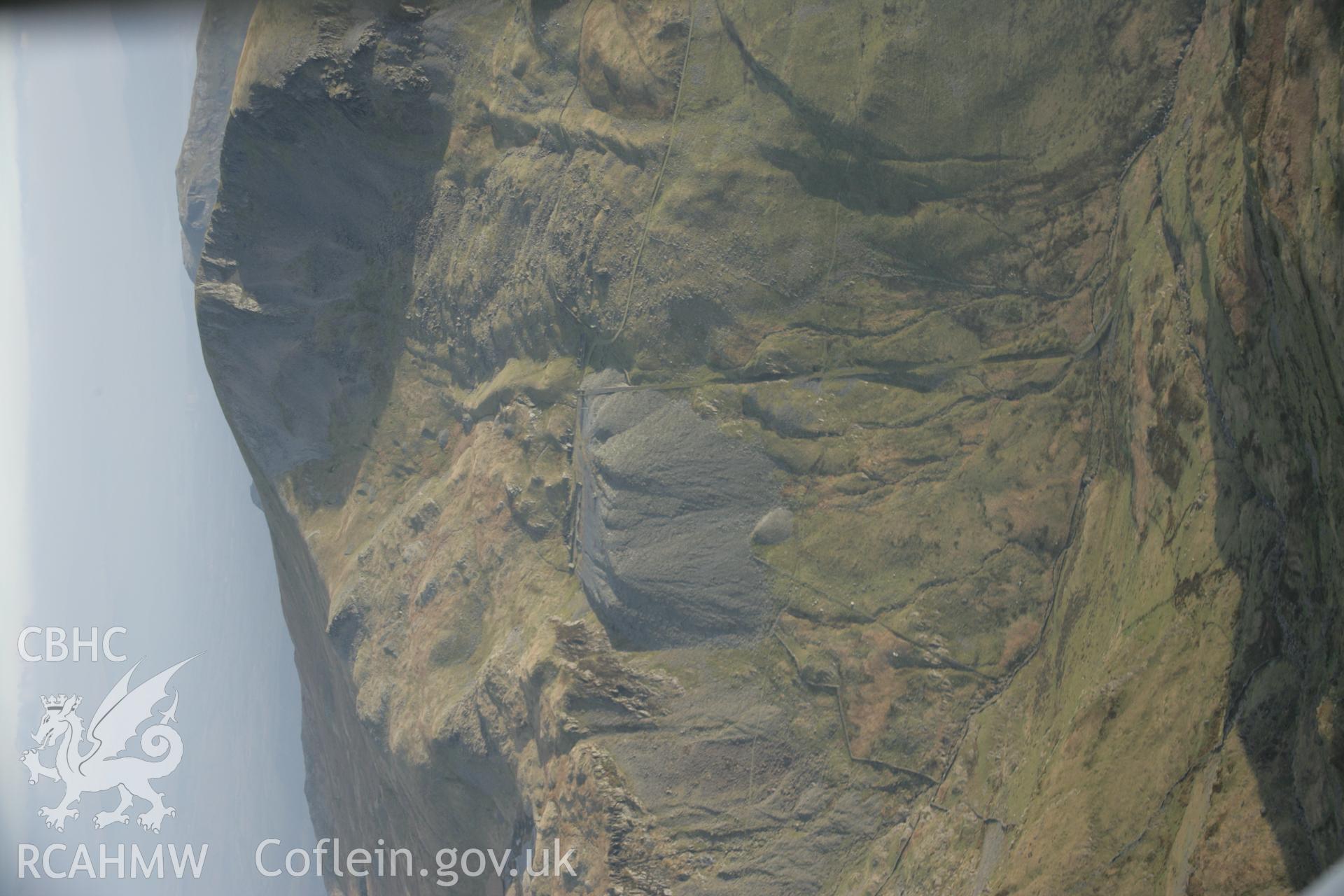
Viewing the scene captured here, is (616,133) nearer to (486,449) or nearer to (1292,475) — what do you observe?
(486,449)

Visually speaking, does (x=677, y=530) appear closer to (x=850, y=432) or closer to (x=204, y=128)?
(x=850, y=432)

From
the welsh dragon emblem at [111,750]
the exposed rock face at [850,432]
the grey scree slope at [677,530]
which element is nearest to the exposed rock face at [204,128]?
the welsh dragon emblem at [111,750]

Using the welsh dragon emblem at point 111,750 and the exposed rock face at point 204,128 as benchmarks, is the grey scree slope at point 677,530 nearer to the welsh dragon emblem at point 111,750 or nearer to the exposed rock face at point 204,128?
the welsh dragon emblem at point 111,750

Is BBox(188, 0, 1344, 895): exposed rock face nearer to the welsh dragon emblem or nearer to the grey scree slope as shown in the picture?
the grey scree slope

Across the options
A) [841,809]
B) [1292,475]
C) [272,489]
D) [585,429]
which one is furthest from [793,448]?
[272,489]

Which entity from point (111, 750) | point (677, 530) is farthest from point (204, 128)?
point (677, 530)

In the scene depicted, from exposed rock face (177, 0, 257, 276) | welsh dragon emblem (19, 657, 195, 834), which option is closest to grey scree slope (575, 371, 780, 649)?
welsh dragon emblem (19, 657, 195, 834)
